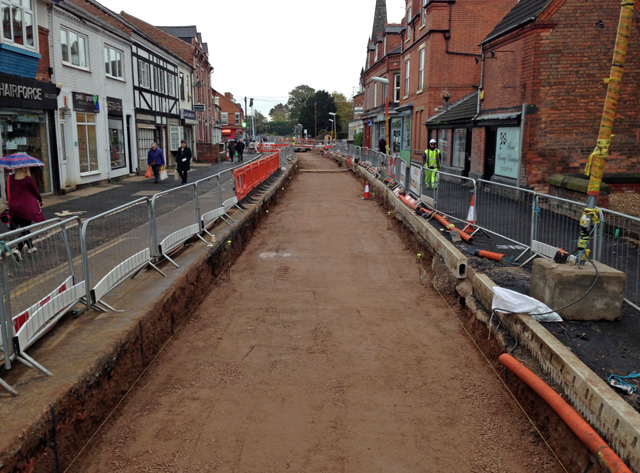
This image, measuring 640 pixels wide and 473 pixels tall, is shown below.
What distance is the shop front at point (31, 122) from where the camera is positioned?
14664 millimetres

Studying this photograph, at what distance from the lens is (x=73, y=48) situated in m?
19.5

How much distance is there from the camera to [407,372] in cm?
571

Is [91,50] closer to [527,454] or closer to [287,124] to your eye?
[527,454]

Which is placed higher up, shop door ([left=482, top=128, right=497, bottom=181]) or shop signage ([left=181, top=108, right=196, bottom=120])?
shop signage ([left=181, top=108, right=196, bottom=120])

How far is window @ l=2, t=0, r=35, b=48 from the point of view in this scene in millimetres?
14266

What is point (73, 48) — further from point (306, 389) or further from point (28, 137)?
point (306, 389)

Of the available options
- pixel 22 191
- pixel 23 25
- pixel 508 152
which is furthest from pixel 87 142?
pixel 508 152

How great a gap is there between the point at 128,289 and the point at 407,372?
11.9ft

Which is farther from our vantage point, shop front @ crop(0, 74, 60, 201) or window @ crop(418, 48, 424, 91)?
window @ crop(418, 48, 424, 91)

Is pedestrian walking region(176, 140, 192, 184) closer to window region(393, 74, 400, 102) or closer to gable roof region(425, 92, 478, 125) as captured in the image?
gable roof region(425, 92, 478, 125)

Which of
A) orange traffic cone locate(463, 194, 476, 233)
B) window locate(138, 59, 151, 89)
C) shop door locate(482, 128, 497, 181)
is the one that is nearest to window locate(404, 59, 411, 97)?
shop door locate(482, 128, 497, 181)

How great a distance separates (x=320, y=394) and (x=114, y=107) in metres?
21.4

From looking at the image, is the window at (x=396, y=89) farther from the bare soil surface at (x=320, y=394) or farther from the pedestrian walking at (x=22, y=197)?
the pedestrian walking at (x=22, y=197)

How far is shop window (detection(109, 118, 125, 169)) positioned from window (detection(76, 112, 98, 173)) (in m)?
1.73
